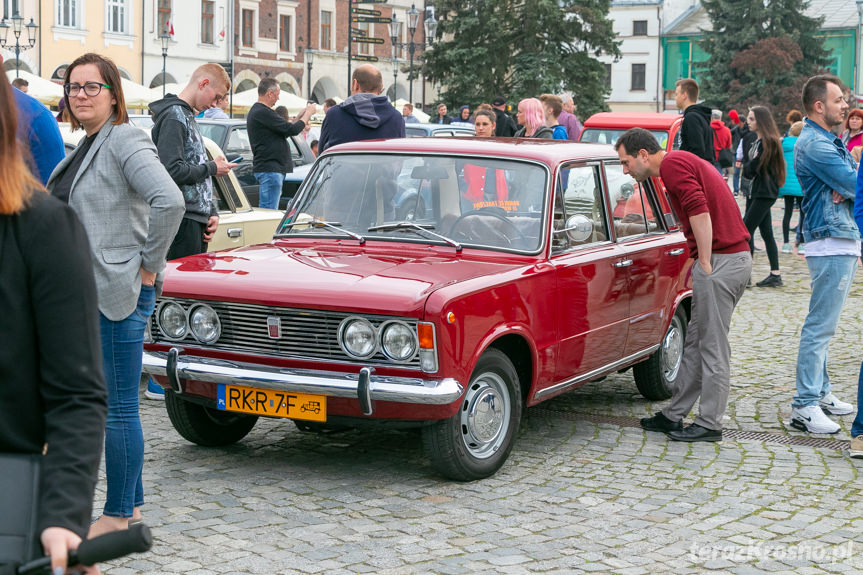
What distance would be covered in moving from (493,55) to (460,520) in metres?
50.7

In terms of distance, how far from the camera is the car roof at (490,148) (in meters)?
7.15

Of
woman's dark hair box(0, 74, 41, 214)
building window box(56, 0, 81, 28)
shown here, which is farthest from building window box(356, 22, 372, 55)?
woman's dark hair box(0, 74, 41, 214)

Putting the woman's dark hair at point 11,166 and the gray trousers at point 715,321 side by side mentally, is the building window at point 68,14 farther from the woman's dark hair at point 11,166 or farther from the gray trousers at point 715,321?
the woman's dark hair at point 11,166

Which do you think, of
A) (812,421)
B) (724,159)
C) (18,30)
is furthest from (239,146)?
(18,30)

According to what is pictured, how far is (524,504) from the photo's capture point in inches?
230

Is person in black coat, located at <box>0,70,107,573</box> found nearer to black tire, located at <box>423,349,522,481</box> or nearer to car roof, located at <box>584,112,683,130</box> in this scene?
black tire, located at <box>423,349,522,481</box>

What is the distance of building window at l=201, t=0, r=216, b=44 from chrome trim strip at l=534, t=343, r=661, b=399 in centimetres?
5238

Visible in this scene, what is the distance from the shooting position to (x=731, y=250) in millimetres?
7117

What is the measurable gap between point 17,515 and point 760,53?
69.3m

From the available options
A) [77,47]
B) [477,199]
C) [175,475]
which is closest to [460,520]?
[175,475]

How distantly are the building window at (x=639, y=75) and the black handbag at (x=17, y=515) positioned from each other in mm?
96363

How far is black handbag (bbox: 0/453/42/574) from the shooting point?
87.0 inches

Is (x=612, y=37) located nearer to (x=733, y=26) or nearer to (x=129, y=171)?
(x=733, y=26)

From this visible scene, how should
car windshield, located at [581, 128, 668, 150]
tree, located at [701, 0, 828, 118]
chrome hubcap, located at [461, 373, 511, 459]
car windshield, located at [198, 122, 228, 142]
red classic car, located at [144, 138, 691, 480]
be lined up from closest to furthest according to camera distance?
red classic car, located at [144, 138, 691, 480]
chrome hubcap, located at [461, 373, 511, 459]
car windshield, located at [198, 122, 228, 142]
car windshield, located at [581, 128, 668, 150]
tree, located at [701, 0, 828, 118]
